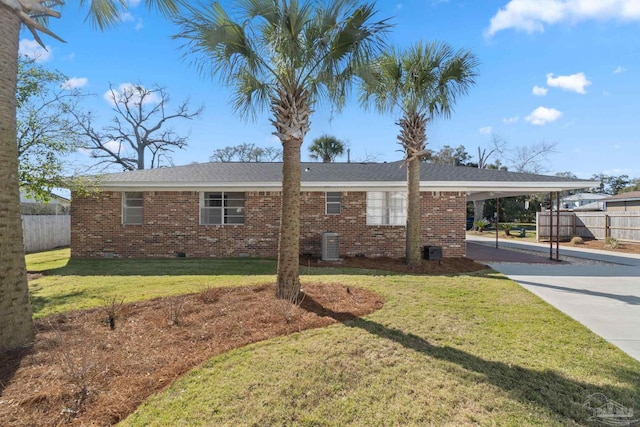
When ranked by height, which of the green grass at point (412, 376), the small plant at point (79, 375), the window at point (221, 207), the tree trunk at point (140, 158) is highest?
the tree trunk at point (140, 158)

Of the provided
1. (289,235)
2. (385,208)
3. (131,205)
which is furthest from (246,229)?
(289,235)

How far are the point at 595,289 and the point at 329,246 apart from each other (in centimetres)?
695

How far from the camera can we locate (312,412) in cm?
261

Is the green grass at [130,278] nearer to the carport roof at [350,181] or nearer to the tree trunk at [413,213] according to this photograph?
the tree trunk at [413,213]

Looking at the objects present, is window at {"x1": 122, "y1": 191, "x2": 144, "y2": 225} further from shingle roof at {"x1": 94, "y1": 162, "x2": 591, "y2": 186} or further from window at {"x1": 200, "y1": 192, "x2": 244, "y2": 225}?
window at {"x1": 200, "y1": 192, "x2": 244, "y2": 225}

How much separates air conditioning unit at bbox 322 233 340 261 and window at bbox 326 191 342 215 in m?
1.36

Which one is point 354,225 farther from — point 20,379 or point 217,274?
point 20,379

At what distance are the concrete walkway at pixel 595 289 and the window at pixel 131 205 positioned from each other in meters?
12.6

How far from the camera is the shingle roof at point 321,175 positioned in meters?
10.9

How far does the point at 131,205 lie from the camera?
11492mm

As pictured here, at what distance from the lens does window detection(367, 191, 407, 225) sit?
11453 mm

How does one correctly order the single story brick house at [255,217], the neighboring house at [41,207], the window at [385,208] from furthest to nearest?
the neighboring house at [41,207] → the window at [385,208] → the single story brick house at [255,217]

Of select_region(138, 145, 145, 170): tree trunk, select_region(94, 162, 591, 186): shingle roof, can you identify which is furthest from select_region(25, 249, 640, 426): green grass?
select_region(138, 145, 145, 170): tree trunk

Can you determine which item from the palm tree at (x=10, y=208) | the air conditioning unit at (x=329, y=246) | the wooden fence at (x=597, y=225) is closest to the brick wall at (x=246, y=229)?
the air conditioning unit at (x=329, y=246)
